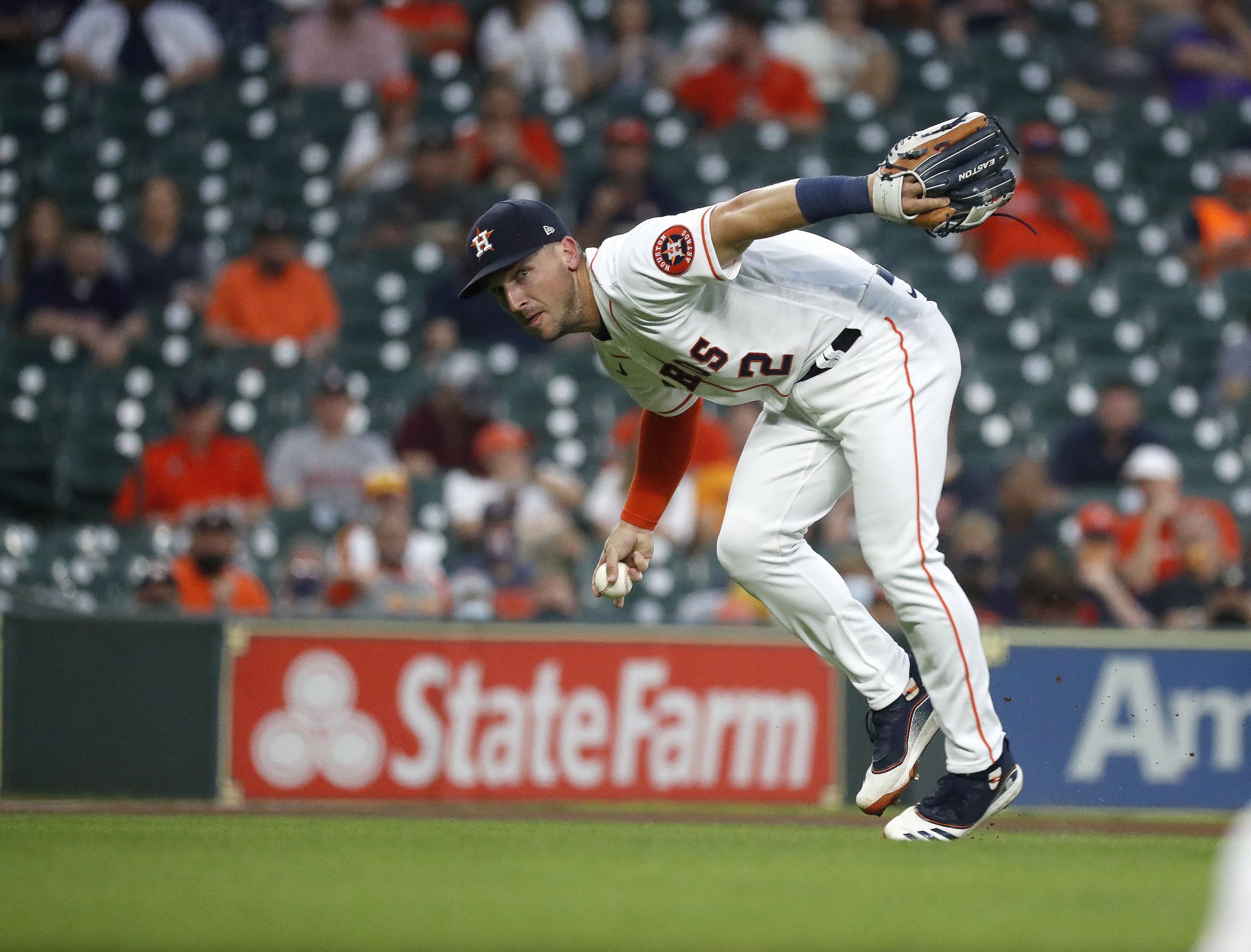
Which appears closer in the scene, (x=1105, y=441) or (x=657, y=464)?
(x=657, y=464)

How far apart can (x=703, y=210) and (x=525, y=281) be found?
1.81ft

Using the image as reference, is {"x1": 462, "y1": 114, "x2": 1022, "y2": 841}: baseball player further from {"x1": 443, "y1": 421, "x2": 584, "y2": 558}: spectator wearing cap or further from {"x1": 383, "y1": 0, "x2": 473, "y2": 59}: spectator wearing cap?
{"x1": 383, "y1": 0, "x2": 473, "y2": 59}: spectator wearing cap

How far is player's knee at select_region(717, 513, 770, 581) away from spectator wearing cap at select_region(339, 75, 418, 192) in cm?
746

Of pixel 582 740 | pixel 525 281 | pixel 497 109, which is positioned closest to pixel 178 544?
pixel 582 740

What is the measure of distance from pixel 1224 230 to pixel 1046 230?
52.1 inches

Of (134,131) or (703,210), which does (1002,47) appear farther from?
(703,210)

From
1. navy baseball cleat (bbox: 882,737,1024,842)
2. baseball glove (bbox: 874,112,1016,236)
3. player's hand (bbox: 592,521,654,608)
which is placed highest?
baseball glove (bbox: 874,112,1016,236)

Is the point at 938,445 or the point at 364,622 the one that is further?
the point at 364,622

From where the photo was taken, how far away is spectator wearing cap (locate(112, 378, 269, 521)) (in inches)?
381

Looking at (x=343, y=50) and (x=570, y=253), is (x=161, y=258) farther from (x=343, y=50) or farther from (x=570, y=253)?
(x=570, y=253)

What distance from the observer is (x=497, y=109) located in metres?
11.8

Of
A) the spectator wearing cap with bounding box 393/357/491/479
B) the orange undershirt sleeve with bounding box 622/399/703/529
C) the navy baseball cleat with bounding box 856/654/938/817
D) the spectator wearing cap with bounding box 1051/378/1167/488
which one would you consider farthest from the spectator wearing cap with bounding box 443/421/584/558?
the navy baseball cleat with bounding box 856/654/938/817

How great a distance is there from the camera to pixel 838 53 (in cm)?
1300

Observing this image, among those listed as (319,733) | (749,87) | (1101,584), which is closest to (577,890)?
(319,733)
